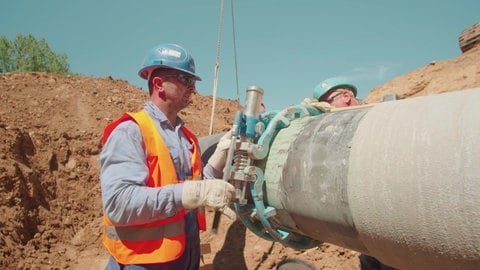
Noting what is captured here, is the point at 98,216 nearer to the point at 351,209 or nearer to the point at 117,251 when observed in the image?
the point at 117,251

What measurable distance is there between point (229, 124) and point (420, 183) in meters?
8.78

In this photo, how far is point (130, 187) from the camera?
2.04 metres

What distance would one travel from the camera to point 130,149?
7.17 feet

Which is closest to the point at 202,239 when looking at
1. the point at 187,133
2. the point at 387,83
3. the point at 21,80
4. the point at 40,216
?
the point at 40,216

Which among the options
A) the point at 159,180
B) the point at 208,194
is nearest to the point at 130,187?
the point at 159,180

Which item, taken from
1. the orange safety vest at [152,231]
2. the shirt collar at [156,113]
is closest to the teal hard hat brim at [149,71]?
the shirt collar at [156,113]

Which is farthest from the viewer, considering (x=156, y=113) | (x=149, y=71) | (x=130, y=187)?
(x=149, y=71)

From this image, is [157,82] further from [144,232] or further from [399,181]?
[399,181]

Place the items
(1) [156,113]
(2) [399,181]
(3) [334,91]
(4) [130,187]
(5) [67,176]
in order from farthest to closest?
(5) [67,176]
(3) [334,91]
(1) [156,113]
(4) [130,187]
(2) [399,181]

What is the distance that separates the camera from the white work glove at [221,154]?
103 inches

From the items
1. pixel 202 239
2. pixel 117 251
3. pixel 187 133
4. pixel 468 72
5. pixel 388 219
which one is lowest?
pixel 202 239

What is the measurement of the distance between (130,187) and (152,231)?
0.38 m

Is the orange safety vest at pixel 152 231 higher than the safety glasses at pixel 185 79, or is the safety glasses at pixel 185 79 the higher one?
the safety glasses at pixel 185 79

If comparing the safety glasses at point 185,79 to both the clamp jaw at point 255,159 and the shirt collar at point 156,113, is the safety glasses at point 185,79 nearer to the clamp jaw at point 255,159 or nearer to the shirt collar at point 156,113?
the shirt collar at point 156,113
